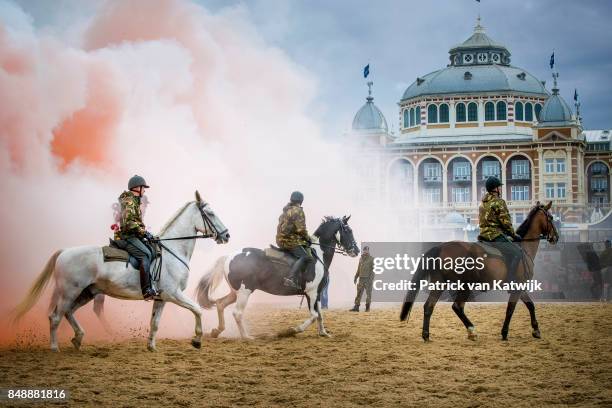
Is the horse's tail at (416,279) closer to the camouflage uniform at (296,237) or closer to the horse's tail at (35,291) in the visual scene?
the camouflage uniform at (296,237)

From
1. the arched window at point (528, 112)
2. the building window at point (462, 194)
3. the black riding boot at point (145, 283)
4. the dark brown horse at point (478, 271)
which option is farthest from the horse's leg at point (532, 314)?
the arched window at point (528, 112)

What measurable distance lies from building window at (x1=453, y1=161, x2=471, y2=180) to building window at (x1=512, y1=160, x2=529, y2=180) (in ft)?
15.6

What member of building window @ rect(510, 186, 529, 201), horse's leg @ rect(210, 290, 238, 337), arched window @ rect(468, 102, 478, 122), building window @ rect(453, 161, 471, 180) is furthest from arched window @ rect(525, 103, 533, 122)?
horse's leg @ rect(210, 290, 238, 337)

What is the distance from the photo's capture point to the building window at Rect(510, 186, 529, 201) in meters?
95.8

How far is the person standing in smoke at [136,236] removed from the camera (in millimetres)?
16734

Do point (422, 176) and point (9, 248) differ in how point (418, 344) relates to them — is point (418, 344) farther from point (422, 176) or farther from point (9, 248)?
point (422, 176)

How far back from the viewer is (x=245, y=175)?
35625 millimetres

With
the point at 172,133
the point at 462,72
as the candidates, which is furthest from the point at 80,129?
the point at 462,72

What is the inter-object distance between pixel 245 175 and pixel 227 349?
18.1 m

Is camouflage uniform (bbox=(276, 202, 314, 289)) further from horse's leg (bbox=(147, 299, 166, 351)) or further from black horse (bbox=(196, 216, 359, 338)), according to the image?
horse's leg (bbox=(147, 299, 166, 351))

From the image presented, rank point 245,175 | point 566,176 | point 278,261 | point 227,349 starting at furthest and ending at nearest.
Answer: point 566,176 → point 245,175 → point 278,261 → point 227,349

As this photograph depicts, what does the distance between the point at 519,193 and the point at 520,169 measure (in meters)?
2.49

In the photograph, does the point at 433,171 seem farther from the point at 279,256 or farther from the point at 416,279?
the point at 416,279

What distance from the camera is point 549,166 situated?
94.1 meters
